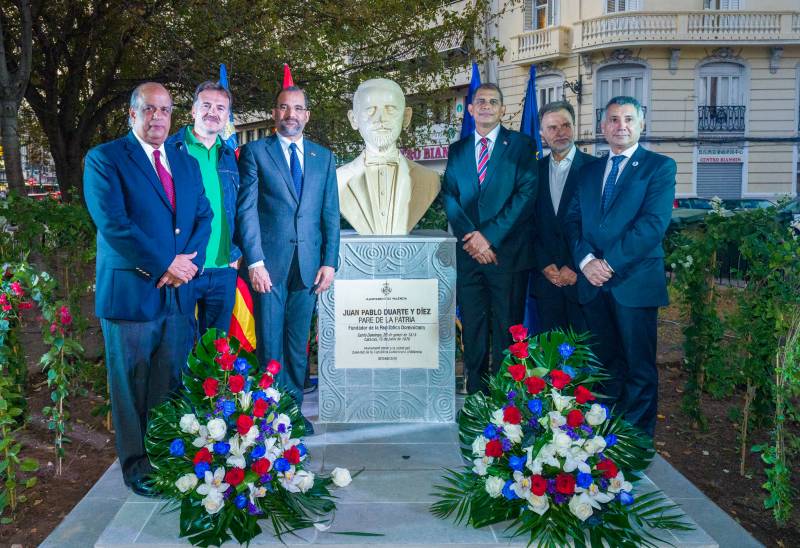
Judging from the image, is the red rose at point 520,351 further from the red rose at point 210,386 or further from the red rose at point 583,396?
the red rose at point 210,386

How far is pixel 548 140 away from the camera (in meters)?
4.92

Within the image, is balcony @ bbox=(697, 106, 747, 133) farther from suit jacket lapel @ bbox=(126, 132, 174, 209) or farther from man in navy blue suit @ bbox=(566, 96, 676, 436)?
suit jacket lapel @ bbox=(126, 132, 174, 209)

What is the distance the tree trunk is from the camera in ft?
29.2

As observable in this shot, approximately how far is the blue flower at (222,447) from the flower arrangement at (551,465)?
98 centimetres

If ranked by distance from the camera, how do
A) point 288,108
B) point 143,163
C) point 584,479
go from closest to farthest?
point 584,479
point 143,163
point 288,108

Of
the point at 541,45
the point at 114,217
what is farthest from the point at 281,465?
the point at 541,45

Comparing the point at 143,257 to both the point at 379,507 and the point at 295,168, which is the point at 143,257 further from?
the point at 379,507

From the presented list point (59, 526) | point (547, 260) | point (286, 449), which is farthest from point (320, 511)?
point (547, 260)

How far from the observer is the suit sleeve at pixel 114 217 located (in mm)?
3576

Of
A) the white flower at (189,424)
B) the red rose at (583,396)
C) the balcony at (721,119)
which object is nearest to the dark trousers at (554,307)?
the red rose at (583,396)

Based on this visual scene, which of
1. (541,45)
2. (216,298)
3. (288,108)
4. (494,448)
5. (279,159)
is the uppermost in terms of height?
(541,45)

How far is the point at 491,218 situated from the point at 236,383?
7.11ft

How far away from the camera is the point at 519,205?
4711 millimetres

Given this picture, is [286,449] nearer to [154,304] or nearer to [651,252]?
[154,304]
